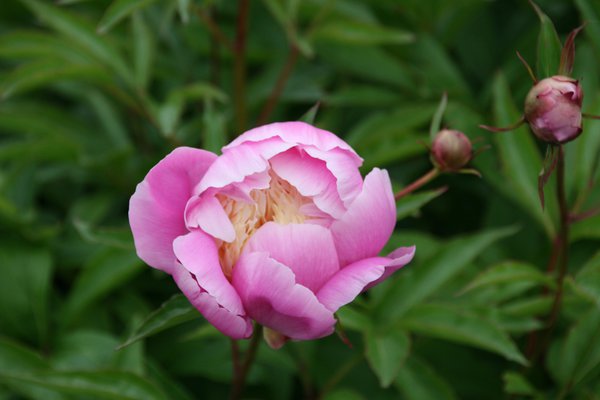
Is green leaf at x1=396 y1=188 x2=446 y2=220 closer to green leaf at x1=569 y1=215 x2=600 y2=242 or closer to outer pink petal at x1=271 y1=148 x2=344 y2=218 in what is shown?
outer pink petal at x1=271 y1=148 x2=344 y2=218

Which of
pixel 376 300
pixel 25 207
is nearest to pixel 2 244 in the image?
pixel 25 207

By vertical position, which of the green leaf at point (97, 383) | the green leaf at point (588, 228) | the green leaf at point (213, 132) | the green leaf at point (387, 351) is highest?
the green leaf at point (213, 132)

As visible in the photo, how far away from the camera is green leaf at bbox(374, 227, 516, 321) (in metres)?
1.21

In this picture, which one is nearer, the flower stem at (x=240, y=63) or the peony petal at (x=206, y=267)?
the peony petal at (x=206, y=267)

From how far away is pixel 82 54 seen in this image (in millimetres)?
1502

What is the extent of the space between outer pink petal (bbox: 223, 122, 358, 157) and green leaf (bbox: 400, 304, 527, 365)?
0.40m

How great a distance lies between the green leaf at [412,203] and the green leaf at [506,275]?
5.4 inches

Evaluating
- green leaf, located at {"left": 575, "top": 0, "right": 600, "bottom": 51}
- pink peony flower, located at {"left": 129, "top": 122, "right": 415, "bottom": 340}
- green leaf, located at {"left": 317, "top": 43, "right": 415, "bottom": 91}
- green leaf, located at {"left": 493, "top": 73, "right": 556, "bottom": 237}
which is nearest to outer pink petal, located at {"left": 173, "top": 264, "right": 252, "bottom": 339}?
pink peony flower, located at {"left": 129, "top": 122, "right": 415, "bottom": 340}

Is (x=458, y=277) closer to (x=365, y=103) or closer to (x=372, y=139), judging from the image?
(x=372, y=139)

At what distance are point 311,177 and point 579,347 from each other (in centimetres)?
55

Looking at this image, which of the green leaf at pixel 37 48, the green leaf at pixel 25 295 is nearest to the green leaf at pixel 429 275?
the green leaf at pixel 25 295

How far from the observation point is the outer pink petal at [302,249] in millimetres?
770

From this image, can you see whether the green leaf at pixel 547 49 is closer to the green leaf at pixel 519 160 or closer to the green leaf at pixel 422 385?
the green leaf at pixel 519 160

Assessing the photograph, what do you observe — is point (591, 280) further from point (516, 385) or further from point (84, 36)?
point (84, 36)
